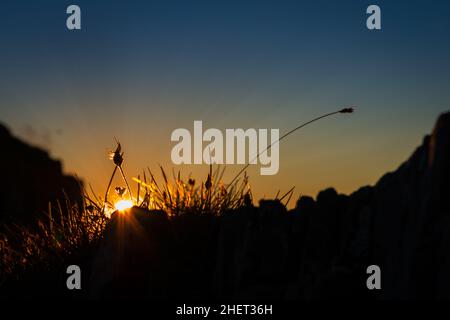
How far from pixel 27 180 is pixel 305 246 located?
149 feet

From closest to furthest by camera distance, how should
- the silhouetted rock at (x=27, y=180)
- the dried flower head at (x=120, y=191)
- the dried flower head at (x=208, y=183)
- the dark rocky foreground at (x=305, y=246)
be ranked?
1. the dark rocky foreground at (x=305, y=246)
2. the dried flower head at (x=208, y=183)
3. the dried flower head at (x=120, y=191)
4. the silhouetted rock at (x=27, y=180)

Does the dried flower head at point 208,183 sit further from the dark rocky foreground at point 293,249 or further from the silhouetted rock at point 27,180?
the silhouetted rock at point 27,180

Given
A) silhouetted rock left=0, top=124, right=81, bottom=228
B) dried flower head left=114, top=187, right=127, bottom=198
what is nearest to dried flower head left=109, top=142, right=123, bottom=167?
dried flower head left=114, top=187, right=127, bottom=198

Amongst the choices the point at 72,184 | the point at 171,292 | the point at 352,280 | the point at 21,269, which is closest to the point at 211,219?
the point at 171,292

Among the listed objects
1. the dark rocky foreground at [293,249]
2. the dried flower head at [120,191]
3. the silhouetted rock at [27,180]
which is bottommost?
the dark rocky foreground at [293,249]

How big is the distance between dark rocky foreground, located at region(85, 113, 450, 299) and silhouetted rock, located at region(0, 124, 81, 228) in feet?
130

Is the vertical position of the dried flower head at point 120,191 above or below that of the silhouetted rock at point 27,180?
below

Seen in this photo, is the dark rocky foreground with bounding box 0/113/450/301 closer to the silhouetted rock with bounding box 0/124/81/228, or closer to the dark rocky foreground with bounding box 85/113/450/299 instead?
the dark rocky foreground with bounding box 85/113/450/299

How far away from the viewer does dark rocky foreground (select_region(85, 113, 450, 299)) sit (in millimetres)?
4508

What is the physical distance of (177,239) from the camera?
265 inches

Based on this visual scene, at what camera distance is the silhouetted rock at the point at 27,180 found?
46.1 meters

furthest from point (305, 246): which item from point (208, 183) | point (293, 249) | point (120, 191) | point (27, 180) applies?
point (27, 180)

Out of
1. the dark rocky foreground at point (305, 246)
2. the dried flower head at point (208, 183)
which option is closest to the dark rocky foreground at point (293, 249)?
the dark rocky foreground at point (305, 246)

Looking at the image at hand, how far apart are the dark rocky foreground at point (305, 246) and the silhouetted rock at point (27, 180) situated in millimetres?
39776
